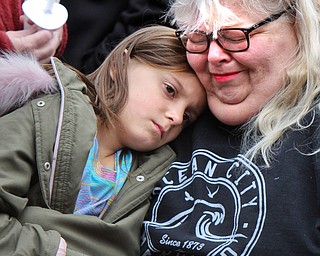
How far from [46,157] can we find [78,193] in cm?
16

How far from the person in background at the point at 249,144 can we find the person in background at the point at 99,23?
632mm

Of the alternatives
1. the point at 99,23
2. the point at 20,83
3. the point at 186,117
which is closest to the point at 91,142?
the point at 20,83

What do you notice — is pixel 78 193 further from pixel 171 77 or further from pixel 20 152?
pixel 171 77

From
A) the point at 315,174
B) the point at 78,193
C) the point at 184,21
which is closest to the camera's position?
the point at 315,174

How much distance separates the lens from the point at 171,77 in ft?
7.07

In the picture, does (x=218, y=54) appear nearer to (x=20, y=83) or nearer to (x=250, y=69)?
(x=250, y=69)

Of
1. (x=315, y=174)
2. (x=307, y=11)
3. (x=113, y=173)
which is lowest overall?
(x=113, y=173)

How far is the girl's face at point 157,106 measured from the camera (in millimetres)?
2109

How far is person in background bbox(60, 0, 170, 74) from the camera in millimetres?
2639

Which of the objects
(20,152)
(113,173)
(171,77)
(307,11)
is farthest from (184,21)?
(20,152)

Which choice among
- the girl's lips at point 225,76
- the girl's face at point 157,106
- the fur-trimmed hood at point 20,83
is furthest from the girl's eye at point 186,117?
the fur-trimmed hood at point 20,83

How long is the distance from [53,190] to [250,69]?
66 cm

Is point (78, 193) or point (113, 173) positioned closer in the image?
point (78, 193)

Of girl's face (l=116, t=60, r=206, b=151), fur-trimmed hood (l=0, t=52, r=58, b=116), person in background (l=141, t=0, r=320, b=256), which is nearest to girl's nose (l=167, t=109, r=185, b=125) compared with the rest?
girl's face (l=116, t=60, r=206, b=151)
